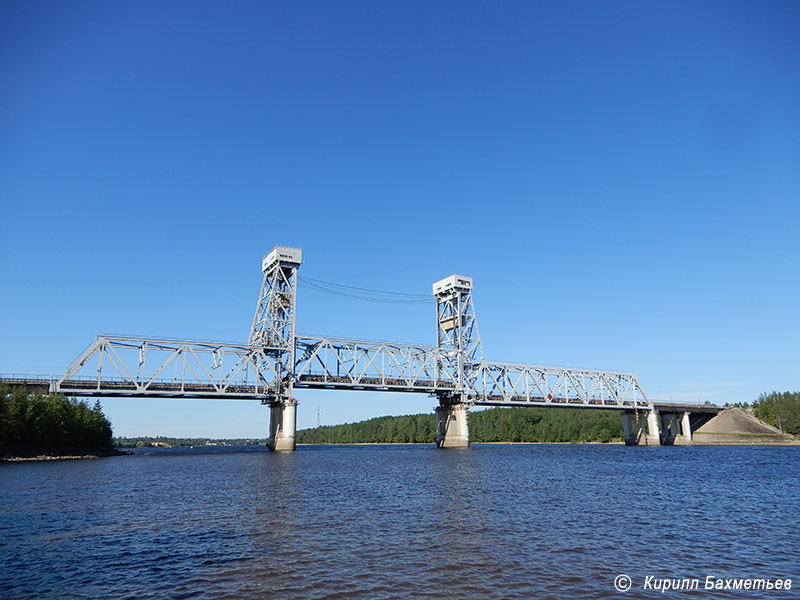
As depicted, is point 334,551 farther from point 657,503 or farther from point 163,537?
point 657,503

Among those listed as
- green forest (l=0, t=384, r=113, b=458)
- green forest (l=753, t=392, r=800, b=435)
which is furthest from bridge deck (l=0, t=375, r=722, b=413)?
green forest (l=753, t=392, r=800, b=435)

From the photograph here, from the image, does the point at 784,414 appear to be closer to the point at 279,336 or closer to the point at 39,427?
the point at 279,336

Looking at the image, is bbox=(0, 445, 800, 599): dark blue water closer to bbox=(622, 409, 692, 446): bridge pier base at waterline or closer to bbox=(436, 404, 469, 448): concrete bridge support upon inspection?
bbox=(436, 404, 469, 448): concrete bridge support

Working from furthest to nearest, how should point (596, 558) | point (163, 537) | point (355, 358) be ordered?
point (355, 358), point (163, 537), point (596, 558)

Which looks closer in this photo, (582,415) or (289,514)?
(289,514)

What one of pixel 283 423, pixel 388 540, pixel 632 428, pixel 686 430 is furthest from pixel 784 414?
pixel 388 540

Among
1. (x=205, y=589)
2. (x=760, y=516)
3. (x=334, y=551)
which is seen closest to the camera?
(x=205, y=589)

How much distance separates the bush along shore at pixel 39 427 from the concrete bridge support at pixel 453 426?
218 feet

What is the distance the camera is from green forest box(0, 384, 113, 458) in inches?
2621

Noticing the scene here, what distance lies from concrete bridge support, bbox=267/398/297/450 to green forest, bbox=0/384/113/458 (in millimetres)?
30424

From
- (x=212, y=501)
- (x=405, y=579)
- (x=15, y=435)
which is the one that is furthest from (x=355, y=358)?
(x=405, y=579)

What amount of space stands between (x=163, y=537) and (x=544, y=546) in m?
13.8

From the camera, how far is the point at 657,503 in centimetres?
2786

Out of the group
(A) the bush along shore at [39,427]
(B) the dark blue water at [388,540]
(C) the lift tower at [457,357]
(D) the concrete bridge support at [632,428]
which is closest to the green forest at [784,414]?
(D) the concrete bridge support at [632,428]
